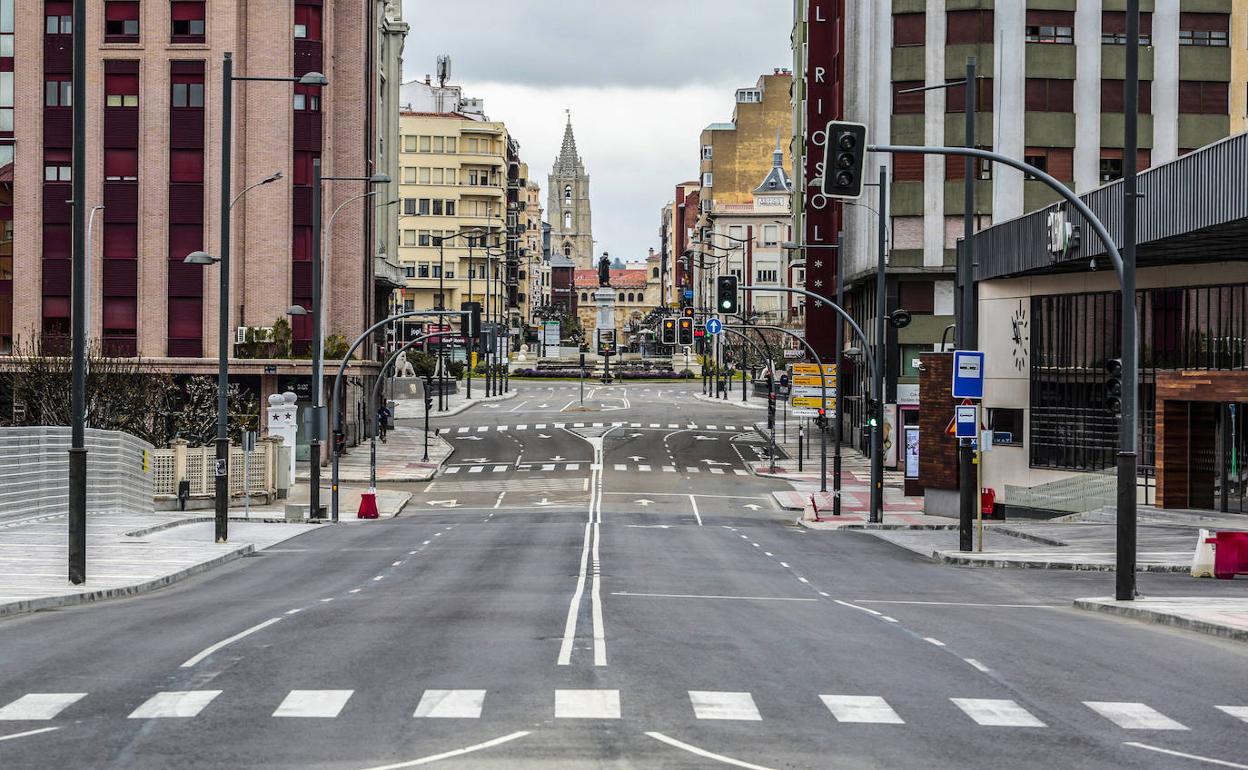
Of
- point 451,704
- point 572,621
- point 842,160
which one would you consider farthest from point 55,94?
point 451,704

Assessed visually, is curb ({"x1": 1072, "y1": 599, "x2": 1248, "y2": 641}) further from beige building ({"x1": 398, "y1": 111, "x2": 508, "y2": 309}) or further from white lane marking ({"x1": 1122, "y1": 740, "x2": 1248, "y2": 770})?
beige building ({"x1": 398, "y1": 111, "x2": 508, "y2": 309})

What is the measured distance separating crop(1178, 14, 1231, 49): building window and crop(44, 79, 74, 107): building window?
51105 millimetres

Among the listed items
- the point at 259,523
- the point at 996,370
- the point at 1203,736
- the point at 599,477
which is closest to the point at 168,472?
the point at 259,523

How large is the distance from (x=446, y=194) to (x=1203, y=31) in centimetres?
10622

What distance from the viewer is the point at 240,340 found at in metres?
69.2

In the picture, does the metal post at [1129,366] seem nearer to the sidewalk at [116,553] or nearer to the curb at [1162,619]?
the curb at [1162,619]

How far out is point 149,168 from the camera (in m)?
69.2

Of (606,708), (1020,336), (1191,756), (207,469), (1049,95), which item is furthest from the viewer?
(1049,95)

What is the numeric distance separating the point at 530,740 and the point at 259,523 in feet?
110

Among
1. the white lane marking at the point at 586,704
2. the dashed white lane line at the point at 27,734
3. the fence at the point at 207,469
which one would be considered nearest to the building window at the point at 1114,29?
the fence at the point at 207,469

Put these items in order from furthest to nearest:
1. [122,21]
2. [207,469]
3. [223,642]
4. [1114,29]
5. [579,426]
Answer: [579,426]
[122,21]
[1114,29]
[207,469]
[223,642]

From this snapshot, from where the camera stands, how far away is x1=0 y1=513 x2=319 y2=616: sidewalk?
22828 mm

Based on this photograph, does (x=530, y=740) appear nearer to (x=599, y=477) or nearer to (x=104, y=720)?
(x=104, y=720)

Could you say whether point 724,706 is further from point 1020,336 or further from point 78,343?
point 1020,336
